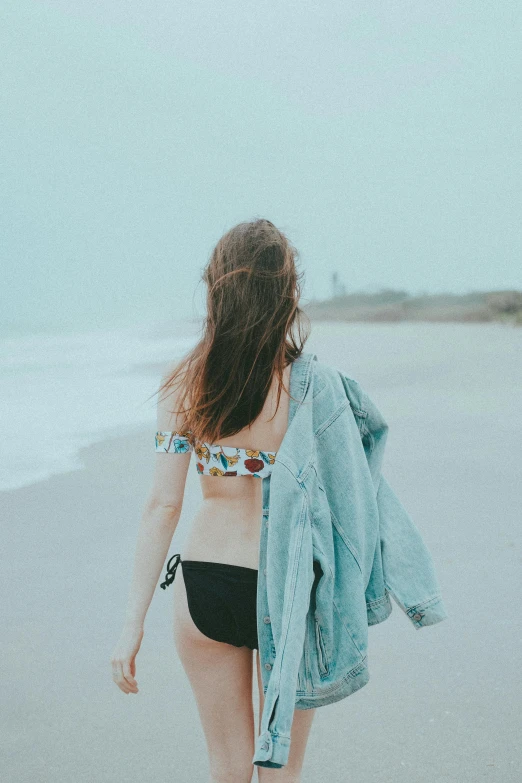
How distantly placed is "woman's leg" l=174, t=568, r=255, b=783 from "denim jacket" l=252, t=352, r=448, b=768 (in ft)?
0.47

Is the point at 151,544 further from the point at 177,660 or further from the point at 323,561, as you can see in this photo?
the point at 177,660

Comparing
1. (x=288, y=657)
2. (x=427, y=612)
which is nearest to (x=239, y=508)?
(x=288, y=657)

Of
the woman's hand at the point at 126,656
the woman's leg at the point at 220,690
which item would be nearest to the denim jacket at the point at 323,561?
the woman's leg at the point at 220,690

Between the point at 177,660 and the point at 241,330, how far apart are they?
206 cm

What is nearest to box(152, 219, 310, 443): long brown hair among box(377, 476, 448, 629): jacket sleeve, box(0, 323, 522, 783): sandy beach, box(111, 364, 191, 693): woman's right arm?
box(111, 364, 191, 693): woman's right arm

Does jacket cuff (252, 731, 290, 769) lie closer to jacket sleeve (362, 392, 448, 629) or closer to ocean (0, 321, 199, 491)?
jacket sleeve (362, 392, 448, 629)

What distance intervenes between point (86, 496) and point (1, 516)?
25.3 inches

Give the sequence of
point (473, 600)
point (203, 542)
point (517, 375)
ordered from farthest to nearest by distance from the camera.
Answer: point (517, 375) → point (473, 600) → point (203, 542)

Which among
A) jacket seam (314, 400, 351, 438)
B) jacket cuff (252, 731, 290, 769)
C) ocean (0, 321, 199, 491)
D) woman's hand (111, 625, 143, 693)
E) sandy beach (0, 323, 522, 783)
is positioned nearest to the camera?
jacket cuff (252, 731, 290, 769)

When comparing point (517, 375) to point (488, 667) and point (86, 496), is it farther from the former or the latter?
point (488, 667)

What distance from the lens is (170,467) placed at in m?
1.73

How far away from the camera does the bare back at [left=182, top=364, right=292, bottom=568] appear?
65.4 inches

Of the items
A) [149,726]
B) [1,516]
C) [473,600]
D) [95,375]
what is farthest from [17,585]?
[95,375]

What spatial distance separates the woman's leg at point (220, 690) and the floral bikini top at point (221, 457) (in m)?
0.26
